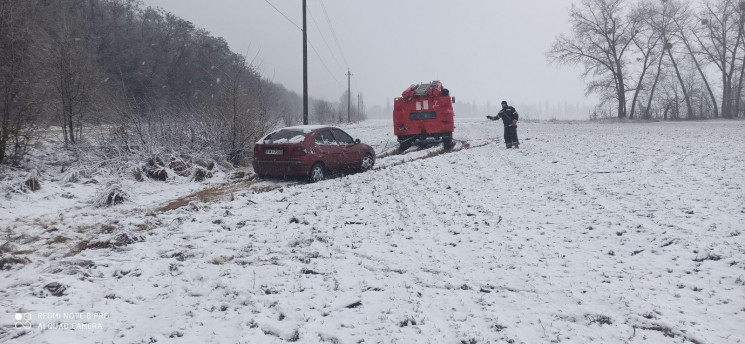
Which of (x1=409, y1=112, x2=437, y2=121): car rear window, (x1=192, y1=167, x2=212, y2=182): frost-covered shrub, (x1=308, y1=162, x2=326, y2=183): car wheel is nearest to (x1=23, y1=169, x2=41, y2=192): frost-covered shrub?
(x1=192, y1=167, x2=212, y2=182): frost-covered shrub

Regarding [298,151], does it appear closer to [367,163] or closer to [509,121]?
[367,163]

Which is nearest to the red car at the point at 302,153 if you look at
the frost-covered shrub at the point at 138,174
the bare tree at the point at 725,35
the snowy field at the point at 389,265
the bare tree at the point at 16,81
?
the snowy field at the point at 389,265

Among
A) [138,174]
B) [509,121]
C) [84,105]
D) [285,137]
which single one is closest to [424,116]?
[509,121]

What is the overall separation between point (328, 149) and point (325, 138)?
1.02ft

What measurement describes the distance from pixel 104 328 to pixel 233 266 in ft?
4.98

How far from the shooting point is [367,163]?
41.8ft

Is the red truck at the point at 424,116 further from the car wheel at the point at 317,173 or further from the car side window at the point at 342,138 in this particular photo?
the car wheel at the point at 317,173

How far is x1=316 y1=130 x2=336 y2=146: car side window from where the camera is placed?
1082 centimetres

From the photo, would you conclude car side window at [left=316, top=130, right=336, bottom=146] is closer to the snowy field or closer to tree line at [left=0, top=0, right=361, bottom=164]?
the snowy field

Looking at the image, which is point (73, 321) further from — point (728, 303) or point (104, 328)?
point (728, 303)

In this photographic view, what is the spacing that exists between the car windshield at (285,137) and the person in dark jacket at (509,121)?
7.76 metres

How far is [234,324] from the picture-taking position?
3.56 m

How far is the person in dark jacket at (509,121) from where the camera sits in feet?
49.9

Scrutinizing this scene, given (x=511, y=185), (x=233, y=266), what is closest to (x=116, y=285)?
(x=233, y=266)
